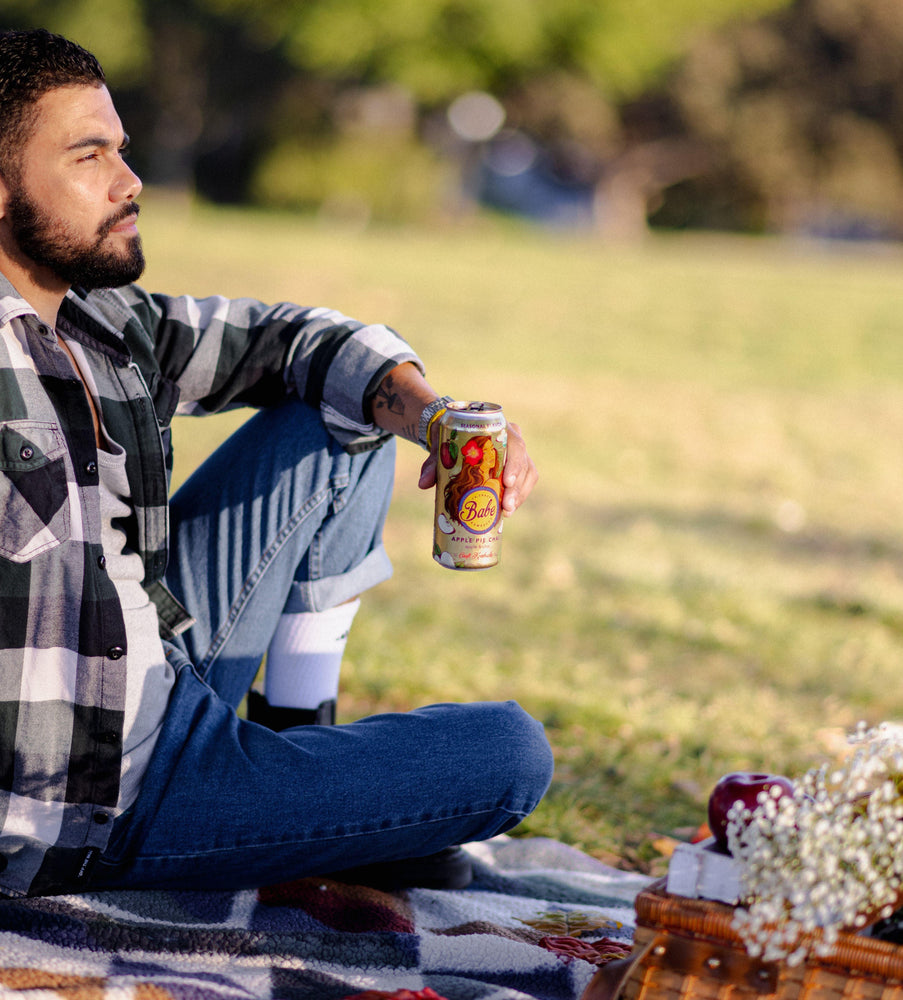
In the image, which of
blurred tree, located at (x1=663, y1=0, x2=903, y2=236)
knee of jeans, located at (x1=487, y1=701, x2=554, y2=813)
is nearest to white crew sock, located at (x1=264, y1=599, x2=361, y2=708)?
knee of jeans, located at (x1=487, y1=701, x2=554, y2=813)

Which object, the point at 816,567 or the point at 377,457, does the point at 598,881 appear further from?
the point at 816,567

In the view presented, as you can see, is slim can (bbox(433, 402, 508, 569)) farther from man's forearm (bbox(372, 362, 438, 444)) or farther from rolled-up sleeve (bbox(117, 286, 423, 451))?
rolled-up sleeve (bbox(117, 286, 423, 451))

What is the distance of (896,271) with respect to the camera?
23562mm

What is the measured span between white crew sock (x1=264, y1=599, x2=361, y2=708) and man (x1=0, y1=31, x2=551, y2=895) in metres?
0.10

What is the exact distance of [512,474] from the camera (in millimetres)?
2248

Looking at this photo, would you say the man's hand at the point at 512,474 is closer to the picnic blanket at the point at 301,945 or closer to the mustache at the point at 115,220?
the mustache at the point at 115,220

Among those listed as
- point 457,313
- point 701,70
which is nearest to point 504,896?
point 457,313

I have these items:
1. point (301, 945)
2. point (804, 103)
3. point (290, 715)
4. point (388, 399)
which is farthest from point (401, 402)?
point (804, 103)

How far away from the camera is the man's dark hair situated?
209 centimetres

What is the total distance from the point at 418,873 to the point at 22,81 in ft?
5.72

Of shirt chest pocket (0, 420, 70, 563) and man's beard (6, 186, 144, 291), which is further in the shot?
man's beard (6, 186, 144, 291)

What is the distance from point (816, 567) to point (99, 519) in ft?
14.7

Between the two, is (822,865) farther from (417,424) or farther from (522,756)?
(417,424)

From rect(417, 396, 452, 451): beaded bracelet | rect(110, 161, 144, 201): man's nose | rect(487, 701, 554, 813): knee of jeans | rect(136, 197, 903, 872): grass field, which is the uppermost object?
rect(110, 161, 144, 201): man's nose
